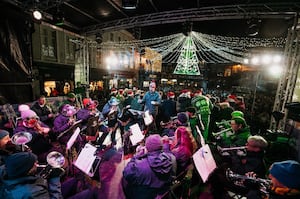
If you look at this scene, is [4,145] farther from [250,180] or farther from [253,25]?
[253,25]

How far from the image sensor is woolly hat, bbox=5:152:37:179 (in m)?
1.92

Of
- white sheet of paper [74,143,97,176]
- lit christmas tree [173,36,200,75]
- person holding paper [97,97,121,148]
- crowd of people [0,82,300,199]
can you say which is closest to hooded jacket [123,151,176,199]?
crowd of people [0,82,300,199]

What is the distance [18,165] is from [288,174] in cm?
293

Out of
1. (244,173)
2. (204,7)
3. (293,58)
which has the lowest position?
(244,173)

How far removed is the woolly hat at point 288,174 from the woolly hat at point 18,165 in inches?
110

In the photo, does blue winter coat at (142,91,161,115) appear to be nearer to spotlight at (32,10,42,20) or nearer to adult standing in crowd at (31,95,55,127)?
adult standing in crowd at (31,95,55,127)

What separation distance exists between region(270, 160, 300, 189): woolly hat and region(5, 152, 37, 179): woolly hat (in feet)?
9.20

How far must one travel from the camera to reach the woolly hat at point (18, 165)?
1.92 metres

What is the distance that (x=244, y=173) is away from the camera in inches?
115

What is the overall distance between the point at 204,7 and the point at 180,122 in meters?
5.23

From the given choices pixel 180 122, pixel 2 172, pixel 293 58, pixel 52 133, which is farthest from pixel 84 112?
pixel 293 58

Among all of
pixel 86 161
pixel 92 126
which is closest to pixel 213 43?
pixel 92 126

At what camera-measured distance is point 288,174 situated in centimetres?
187

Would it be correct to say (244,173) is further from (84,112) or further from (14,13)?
(14,13)
